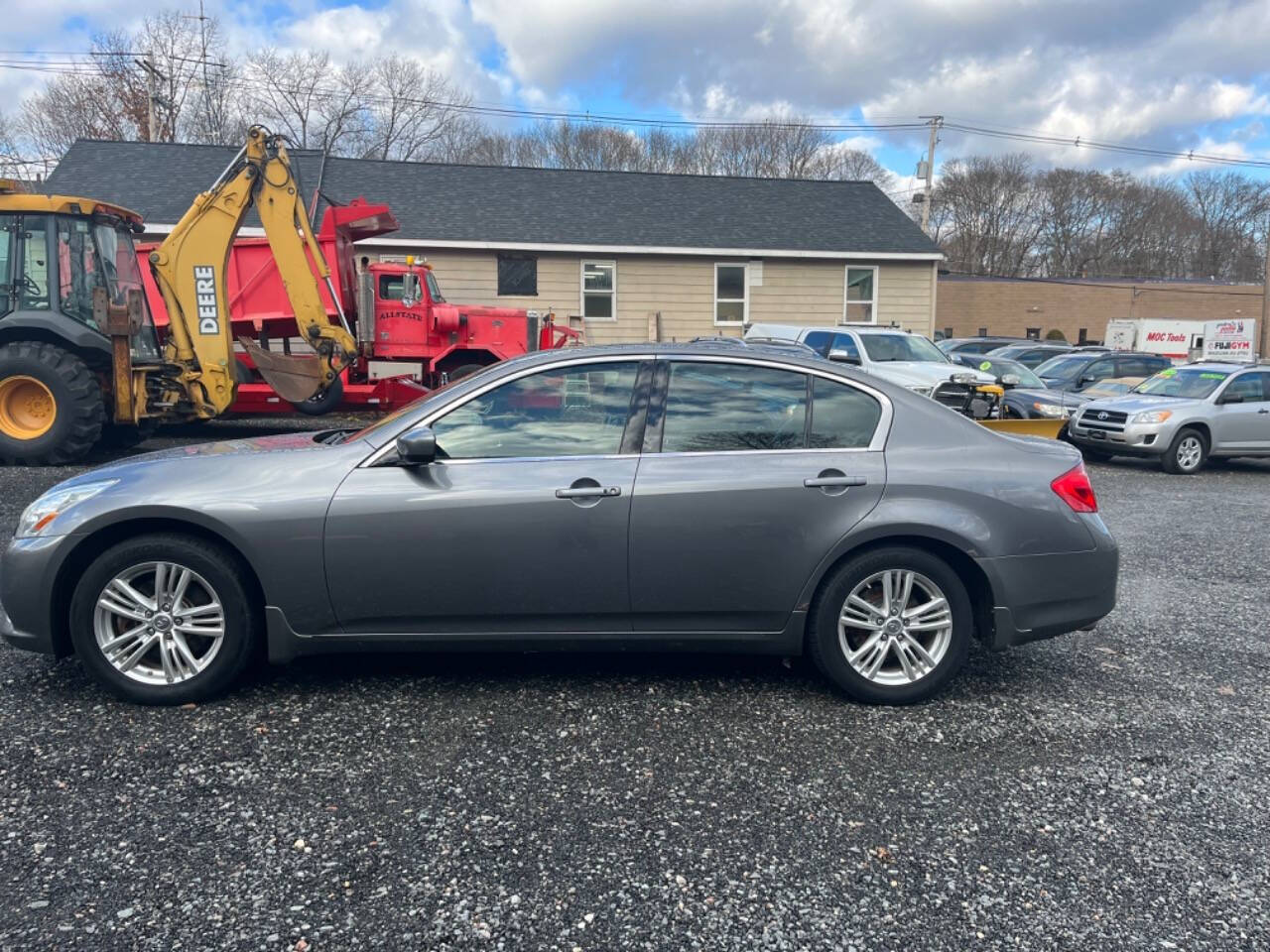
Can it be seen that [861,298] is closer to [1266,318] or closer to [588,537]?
[1266,318]

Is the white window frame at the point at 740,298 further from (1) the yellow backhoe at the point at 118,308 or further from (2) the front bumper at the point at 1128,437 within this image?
(1) the yellow backhoe at the point at 118,308

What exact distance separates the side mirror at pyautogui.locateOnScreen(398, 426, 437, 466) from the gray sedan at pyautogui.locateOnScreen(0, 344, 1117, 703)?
1cm

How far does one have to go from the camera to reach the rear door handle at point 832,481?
3.97m

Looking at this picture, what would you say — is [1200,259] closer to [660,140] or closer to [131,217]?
[660,140]

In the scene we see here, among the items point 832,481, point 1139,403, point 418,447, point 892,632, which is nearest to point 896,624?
point 892,632

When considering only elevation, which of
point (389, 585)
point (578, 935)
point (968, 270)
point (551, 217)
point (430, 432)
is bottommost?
point (578, 935)

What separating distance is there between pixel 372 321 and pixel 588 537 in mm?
10995

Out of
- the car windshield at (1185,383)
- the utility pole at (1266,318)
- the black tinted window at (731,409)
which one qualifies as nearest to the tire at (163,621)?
the black tinted window at (731,409)

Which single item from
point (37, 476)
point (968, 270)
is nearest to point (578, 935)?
point (37, 476)

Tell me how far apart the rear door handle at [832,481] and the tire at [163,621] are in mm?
2429

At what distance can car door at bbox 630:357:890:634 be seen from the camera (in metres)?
3.93

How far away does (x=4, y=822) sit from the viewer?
306cm

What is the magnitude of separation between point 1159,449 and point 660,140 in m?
49.9

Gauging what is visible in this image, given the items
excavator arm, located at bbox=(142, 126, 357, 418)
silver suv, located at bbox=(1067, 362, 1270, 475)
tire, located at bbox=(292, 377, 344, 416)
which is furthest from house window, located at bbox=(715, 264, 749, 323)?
excavator arm, located at bbox=(142, 126, 357, 418)
